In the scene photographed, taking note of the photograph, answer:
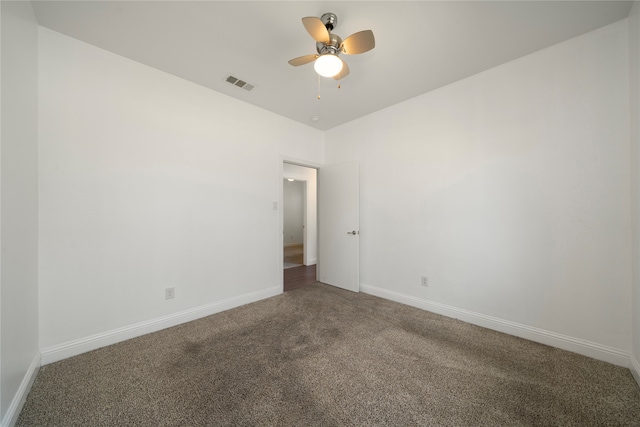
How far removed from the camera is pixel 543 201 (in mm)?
2182

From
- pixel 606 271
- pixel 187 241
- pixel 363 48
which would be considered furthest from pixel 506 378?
pixel 187 241

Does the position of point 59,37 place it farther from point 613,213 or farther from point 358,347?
point 613,213

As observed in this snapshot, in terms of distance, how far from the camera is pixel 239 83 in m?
2.74

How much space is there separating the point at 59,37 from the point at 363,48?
2607 millimetres

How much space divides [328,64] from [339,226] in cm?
251

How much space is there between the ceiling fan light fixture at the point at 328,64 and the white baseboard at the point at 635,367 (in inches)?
124

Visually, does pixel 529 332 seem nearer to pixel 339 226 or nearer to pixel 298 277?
pixel 339 226

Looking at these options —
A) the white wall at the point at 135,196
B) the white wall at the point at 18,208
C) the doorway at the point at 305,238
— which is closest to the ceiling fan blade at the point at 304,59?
the white wall at the point at 135,196

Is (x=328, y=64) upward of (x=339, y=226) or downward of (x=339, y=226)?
upward

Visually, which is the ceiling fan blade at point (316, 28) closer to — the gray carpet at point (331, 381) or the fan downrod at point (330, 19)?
the fan downrod at point (330, 19)

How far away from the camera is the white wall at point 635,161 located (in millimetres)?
1704

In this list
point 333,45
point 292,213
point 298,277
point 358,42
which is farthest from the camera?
point 292,213

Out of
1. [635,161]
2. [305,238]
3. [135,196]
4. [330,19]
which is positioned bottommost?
[305,238]

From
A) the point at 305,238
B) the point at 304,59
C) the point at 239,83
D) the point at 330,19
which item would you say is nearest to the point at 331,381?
the point at 304,59
